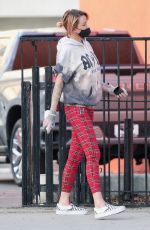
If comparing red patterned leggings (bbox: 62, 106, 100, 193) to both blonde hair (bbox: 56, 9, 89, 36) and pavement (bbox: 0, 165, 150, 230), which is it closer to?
pavement (bbox: 0, 165, 150, 230)

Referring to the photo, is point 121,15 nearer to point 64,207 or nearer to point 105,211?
point 64,207

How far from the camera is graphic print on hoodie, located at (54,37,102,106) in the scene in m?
8.16

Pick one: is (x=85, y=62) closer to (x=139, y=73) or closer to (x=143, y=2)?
(x=139, y=73)

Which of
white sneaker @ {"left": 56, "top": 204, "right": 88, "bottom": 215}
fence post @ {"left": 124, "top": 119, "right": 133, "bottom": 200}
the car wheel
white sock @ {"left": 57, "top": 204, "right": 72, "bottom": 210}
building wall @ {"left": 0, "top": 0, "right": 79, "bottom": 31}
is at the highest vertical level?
building wall @ {"left": 0, "top": 0, "right": 79, "bottom": 31}

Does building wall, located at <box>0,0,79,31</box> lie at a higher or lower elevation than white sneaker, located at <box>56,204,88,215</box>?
higher

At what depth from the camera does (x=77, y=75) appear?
816 centimetres

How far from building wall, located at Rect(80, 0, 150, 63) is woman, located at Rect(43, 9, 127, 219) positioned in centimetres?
584

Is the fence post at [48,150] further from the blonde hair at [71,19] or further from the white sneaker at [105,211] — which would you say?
the white sneaker at [105,211]

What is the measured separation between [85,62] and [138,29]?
6.37 metres

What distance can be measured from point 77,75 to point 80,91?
0.13 metres

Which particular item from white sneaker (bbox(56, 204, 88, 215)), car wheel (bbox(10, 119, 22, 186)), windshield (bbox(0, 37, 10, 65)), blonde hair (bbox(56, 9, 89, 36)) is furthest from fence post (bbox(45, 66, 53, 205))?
windshield (bbox(0, 37, 10, 65))

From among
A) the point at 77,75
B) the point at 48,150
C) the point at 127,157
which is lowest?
the point at 127,157

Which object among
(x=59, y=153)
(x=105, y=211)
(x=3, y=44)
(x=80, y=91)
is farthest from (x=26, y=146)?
(x=3, y=44)

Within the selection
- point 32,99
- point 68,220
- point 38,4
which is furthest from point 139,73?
point 38,4
